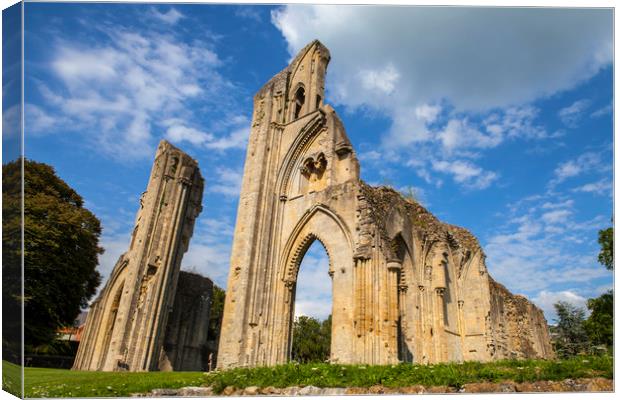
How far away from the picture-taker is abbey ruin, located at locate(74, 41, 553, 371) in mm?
13750

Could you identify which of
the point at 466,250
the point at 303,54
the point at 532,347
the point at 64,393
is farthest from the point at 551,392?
the point at 532,347

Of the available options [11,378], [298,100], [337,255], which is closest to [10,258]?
[11,378]

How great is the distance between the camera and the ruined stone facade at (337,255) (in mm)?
13281

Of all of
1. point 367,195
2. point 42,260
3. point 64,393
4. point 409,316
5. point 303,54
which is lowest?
point 64,393

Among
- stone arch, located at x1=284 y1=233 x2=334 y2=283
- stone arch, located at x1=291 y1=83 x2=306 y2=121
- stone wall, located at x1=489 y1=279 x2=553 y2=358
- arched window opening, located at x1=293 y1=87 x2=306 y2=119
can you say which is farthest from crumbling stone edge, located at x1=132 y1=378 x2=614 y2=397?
arched window opening, located at x1=293 y1=87 x2=306 y2=119

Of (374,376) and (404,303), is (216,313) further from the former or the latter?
(374,376)

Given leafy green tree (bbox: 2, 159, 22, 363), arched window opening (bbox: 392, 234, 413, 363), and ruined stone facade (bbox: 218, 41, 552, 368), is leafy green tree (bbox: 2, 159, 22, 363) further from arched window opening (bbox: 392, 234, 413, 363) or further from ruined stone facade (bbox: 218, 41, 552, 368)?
arched window opening (bbox: 392, 234, 413, 363)

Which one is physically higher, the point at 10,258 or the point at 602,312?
the point at 602,312

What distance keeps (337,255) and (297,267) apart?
2.05m

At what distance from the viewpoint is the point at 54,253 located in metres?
18.1

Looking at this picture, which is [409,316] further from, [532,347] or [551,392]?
[532,347]

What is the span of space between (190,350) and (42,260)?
29.9ft

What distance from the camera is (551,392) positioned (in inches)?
240

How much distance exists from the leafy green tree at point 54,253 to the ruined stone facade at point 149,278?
58.6 inches
